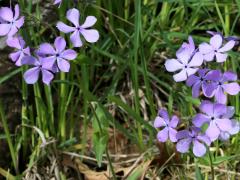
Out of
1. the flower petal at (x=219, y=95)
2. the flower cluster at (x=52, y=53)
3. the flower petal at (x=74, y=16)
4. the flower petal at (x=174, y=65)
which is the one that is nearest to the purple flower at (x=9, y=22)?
the flower cluster at (x=52, y=53)

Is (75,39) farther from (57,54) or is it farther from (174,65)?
(174,65)

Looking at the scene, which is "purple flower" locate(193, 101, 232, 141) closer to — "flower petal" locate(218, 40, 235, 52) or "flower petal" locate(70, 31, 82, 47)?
"flower petal" locate(218, 40, 235, 52)

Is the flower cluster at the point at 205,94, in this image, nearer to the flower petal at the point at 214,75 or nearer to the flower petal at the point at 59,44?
the flower petal at the point at 214,75

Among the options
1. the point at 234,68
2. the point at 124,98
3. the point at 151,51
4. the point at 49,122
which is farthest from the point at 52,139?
the point at 234,68

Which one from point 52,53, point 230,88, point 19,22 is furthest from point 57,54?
point 230,88

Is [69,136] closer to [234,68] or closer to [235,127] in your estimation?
[234,68]

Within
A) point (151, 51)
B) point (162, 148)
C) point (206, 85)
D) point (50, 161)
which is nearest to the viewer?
point (206, 85)
